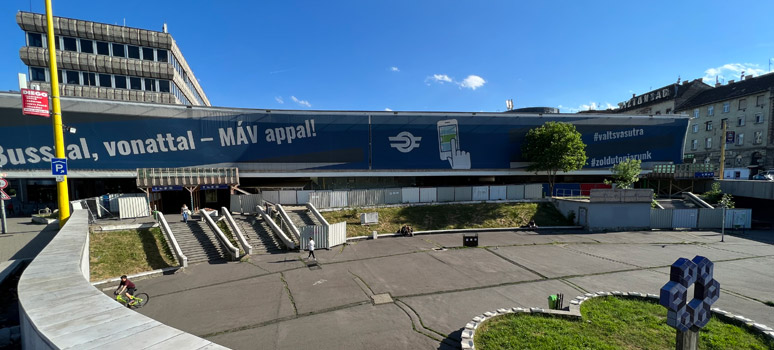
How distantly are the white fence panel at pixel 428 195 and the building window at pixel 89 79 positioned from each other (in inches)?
1757

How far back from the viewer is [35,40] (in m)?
37.0

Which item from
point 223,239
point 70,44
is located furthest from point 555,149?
point 70,44

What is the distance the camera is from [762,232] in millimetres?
26969

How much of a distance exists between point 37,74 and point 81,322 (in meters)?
54.7

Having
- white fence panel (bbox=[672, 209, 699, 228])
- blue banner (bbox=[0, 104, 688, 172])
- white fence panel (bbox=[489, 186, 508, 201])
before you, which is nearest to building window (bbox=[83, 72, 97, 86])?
blue banner (bbox=[0, 104, 688, 172])

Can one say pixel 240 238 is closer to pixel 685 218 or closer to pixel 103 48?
pixel 103 48

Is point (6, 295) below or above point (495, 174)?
below

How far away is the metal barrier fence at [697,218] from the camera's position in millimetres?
28203

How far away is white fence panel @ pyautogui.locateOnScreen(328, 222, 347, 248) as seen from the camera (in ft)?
68.9

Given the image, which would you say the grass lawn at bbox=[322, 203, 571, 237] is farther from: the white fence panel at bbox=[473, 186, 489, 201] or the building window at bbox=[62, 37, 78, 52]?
the building window at bbox=[62, 37, 78, 52]

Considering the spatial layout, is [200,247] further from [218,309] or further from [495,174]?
[495,174]

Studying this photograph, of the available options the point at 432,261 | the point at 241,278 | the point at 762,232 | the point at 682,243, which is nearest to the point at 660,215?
the point at 682,243

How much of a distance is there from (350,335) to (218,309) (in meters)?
5.92

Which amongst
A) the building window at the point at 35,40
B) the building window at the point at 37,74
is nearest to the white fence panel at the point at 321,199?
the building window at the point at 37,74
